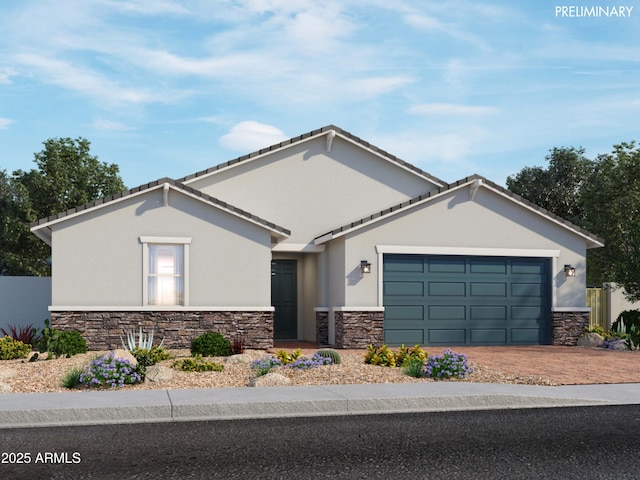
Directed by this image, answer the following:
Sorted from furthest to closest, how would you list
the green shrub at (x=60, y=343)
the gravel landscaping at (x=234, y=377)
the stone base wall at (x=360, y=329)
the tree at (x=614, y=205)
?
the tree at (x=614, y=205) → the stone base wall at (x=360, y=329) → the green shrub at (x=60, y=343) → the gravel landscaping at (x=234, y=377)

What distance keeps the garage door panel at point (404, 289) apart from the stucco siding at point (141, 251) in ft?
11.4

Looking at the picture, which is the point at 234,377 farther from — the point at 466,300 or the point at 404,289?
the point at 466,300

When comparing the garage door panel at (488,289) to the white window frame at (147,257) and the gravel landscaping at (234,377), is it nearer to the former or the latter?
the gravel landscaping at (234,377)

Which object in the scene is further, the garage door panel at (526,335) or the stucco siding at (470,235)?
the garage door panel at (526,335)

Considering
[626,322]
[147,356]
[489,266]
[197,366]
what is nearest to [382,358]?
[197,366]

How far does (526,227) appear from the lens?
22031 mm

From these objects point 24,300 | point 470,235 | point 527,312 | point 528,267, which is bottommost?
point 527,312

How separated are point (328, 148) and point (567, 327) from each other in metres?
9.07

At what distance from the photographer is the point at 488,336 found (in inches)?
852

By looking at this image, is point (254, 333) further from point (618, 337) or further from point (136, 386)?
point (618, 337)

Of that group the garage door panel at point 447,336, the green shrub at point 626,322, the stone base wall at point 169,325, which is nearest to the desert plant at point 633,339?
the green shrub at point 626,322

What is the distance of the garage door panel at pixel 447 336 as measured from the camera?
21.1 meters

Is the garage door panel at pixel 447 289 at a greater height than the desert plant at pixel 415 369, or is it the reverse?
the garage door panel at pixel 447 289

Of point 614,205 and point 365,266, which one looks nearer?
point 365,266
